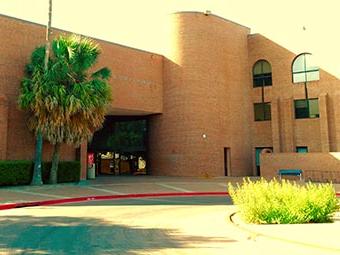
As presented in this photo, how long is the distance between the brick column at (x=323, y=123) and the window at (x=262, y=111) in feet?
15.8

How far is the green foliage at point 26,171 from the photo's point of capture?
21.7 metres

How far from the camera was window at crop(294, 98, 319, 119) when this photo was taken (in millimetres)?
33000

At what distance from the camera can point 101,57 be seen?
97.0 feet

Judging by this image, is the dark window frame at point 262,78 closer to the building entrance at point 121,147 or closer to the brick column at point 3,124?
the building entrance at point 121,147

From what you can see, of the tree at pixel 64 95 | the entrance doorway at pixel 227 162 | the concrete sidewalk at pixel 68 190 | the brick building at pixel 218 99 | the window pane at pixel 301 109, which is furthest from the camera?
the window pane at pixel 301 109

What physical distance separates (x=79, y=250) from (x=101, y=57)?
77.4ft

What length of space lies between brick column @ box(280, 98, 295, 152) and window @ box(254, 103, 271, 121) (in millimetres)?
1678

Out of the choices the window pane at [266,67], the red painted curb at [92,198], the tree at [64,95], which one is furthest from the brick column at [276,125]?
the tree at [64,95]

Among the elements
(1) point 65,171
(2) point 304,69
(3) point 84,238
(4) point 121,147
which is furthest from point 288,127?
(3) point 84,238

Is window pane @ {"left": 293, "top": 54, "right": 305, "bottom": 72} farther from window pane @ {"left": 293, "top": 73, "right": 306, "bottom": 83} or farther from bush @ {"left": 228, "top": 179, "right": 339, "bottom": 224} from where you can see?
bush @ {"left": 228, "top": 179, "right": 339, "bottom": 224}

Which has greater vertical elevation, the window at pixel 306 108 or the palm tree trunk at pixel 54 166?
the window at pixel 306 108

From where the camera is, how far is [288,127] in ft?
111

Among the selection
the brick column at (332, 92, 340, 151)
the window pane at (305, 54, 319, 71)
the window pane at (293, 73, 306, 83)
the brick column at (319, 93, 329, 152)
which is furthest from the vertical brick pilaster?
the window pane at (293, 73, 306, 83)

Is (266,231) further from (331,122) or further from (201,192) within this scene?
(331,122)
